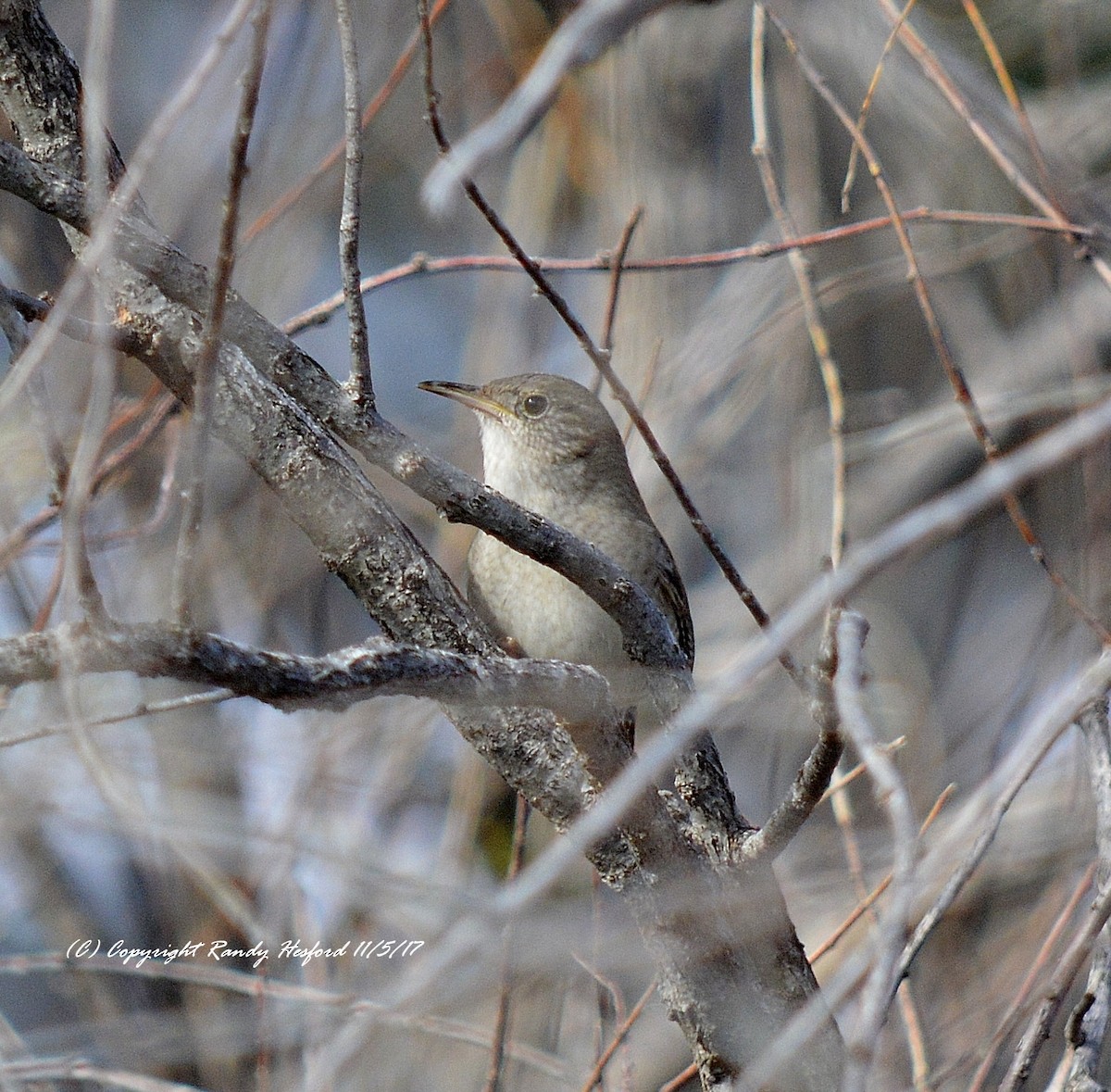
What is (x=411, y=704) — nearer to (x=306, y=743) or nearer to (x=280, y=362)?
(x=306, y=743)

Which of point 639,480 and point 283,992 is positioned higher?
point 639,480

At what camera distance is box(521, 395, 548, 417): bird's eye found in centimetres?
420

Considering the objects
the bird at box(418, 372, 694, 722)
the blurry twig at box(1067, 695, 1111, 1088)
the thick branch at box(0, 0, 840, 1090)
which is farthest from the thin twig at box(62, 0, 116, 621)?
the blurry twig at box(1067, 695, 1111, 1088)

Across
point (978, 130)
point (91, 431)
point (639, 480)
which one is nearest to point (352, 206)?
point (91, 431)

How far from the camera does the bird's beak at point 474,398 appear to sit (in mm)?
4234

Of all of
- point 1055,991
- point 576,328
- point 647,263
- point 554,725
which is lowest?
point 1055,991

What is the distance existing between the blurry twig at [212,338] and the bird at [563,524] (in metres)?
1.48

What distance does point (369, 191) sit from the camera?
26.9ft

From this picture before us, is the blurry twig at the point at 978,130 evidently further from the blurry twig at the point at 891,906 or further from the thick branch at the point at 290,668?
the blurry twig at the point at 891,906

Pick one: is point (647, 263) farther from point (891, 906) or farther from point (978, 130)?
point (891, 906)

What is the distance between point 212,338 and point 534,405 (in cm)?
271

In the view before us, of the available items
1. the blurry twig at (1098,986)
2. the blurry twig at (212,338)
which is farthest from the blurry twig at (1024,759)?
the blurry twig at (212,338)

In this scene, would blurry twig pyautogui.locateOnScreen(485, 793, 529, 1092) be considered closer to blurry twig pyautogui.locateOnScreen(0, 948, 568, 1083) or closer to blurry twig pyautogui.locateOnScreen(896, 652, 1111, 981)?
blurry twig pyautogui.locateOnScreen(0, 948, 568, 1083)

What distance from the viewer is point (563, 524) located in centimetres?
383
